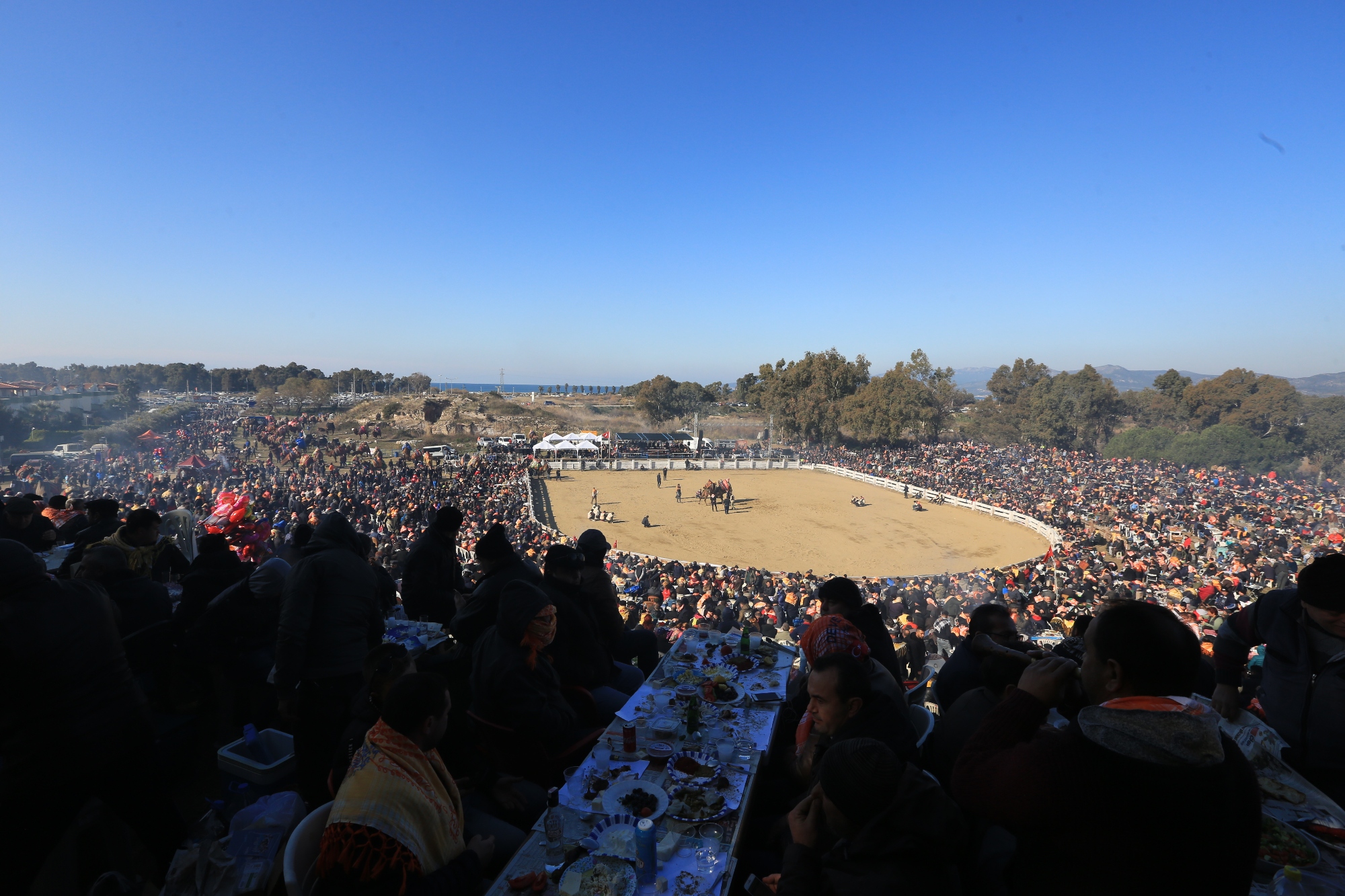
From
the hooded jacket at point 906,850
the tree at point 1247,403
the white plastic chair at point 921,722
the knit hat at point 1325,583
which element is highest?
the tree at point 1247,403

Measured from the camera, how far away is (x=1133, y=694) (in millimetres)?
1741

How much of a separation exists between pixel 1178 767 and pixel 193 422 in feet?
216

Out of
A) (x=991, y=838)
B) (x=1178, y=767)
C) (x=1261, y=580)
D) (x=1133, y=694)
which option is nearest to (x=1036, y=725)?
(x=1133, y=694)

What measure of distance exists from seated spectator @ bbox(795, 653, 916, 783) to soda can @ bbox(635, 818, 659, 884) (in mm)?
965

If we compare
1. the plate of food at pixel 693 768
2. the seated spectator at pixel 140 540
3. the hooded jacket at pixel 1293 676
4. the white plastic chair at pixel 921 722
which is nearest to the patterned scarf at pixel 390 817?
the plate of food at pixel 693 768

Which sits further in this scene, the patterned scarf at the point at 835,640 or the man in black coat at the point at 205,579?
the man in black coat at the point at 205,579

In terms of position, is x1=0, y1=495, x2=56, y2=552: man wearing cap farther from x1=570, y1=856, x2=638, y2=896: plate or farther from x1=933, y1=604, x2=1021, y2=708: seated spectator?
x1=933, y1=604, x2=1021, y2=708: seated spectator

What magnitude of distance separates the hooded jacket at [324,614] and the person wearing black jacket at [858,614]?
343cm

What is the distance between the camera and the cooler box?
3.69 m

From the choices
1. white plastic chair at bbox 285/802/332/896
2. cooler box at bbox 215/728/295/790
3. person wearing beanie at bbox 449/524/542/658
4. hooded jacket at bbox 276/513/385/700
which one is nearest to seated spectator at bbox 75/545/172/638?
cooler box at bbox 215/728/295/790

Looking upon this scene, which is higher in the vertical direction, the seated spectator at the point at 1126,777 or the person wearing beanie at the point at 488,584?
the seated spectator at the point at 1126,777

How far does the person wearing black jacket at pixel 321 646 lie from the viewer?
3857mm

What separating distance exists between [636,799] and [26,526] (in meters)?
9.11

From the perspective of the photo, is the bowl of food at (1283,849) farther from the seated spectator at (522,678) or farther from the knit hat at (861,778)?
the seated spectator at (522,678)
